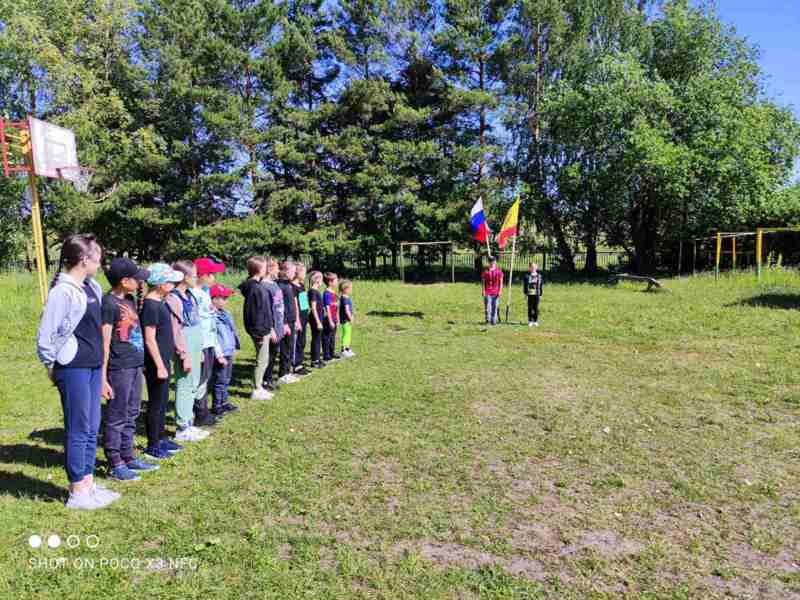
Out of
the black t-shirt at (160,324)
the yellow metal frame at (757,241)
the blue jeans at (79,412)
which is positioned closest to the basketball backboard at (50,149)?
the black t-shirt at (160,324)

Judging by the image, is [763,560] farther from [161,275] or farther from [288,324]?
[288,324]

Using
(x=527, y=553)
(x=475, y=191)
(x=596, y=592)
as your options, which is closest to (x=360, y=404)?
(x=527, y=553)

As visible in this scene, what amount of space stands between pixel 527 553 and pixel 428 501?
93cm

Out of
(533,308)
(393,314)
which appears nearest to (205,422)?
(533,308)

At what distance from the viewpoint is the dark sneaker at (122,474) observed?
4551 millimetres

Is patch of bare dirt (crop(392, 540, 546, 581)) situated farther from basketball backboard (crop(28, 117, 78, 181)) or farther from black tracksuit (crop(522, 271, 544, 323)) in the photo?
black tracksuit (crop(522, 271, 544, 323))

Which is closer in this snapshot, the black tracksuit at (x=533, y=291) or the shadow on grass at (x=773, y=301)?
the black tracksuit at (x=533, y=291)

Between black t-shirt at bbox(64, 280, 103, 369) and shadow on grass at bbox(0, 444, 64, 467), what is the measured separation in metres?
1.70

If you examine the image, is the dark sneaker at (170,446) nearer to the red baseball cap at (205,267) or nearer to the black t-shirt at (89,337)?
the black t-shirt at (89,337)

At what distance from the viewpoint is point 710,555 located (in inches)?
140

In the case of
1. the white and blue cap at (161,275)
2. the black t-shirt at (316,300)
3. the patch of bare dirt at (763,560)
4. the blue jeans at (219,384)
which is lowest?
the patch of bare dirt at (763,560)

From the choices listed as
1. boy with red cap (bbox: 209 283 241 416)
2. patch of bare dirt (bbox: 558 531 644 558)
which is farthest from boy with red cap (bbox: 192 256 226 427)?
patch of bare dirt (bbox: 558 531 644 558)

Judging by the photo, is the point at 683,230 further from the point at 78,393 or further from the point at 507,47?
the point at 78,393

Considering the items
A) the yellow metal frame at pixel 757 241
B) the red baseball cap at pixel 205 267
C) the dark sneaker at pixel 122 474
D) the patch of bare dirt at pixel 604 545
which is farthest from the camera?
the yellow metal frame at pixel 757 241
